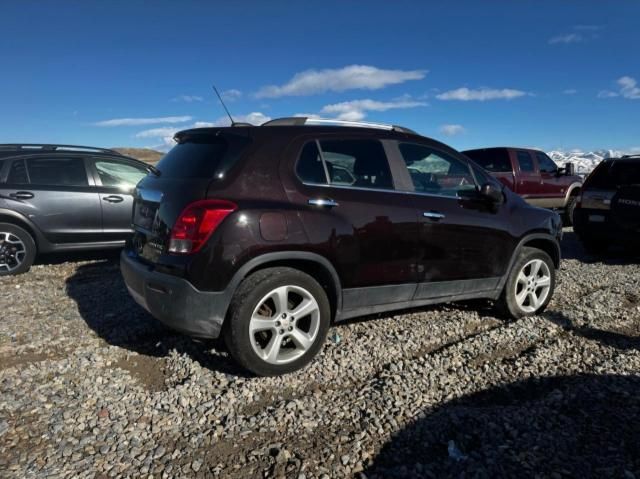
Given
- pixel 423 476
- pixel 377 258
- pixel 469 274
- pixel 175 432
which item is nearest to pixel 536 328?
pixel 469 274

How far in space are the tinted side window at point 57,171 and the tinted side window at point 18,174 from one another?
0.06 m

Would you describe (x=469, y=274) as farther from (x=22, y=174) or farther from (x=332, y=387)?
(x=22, y=174)

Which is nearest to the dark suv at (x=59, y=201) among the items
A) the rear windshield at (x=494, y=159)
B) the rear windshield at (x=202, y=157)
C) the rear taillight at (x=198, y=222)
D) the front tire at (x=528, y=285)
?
the rear windshield at (x=202, y=157)

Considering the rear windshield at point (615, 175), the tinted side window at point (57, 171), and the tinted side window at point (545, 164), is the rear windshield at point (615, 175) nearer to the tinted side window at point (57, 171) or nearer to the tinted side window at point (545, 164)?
the tinted side window at point (545, 164)

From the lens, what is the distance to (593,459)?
2.44 metres

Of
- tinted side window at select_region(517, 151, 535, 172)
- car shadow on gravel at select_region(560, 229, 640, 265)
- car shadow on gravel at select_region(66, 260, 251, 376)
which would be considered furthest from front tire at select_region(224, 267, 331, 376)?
tinted side window at select_region(517, 151, 535, 172)

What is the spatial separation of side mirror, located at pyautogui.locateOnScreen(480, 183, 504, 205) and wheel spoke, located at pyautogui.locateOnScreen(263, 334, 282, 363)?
7.45ft

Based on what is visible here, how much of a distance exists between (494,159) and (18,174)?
9571mm

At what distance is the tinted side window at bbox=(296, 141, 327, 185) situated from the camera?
3.45 m

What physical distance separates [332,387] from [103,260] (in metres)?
5.24

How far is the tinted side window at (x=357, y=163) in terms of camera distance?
143 inches

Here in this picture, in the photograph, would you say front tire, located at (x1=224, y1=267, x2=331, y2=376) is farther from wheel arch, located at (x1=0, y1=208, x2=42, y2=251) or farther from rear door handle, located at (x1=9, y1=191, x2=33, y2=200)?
rear door handle, located at (x1=9, y1=191, x2=33, y2=200)

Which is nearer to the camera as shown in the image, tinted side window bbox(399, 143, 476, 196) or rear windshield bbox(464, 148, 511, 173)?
tinted side window bbox(399, 143, 476, 196)

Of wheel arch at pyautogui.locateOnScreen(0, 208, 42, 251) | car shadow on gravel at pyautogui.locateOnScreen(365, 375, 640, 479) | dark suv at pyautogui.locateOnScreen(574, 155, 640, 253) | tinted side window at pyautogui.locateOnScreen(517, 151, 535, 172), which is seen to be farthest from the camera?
tinted side window at pyautogui.locateOnScreen(517, 151, 535, 172)
